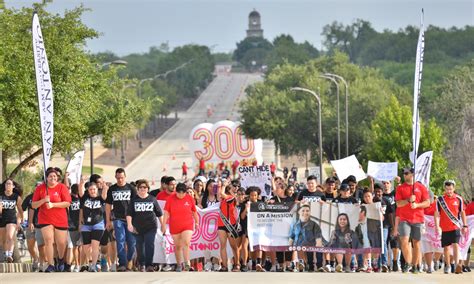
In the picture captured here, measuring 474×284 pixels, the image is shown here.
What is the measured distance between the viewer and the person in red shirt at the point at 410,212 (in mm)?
25078

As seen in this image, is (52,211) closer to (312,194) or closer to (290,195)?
(312,194)

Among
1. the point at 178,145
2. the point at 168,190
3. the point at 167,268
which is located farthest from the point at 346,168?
the point at 178,145

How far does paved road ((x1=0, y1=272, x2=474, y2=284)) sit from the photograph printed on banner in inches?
69.8

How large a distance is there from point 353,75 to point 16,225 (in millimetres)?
84941

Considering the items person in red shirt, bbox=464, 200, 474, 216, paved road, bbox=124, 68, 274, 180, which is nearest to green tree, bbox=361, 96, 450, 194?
paved road, bbox=124, 68, 274, 180

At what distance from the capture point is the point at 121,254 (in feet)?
84.4

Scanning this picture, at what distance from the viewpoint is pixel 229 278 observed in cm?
2245

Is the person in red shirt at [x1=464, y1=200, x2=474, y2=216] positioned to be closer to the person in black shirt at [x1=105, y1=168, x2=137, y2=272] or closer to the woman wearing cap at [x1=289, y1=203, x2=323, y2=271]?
the woman wearing cap at [x1=289, y1=203, x2=323, y2=271]

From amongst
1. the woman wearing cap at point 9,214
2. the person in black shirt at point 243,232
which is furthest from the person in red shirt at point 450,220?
the woman wearing cap at point 9,214

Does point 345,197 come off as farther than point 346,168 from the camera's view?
No

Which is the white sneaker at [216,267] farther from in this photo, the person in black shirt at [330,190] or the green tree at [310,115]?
the green tree at [310,115]

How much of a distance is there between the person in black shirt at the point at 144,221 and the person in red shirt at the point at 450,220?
471 centimetres

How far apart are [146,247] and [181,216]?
84 cm

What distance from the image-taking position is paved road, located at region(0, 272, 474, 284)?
2164 centimetres
